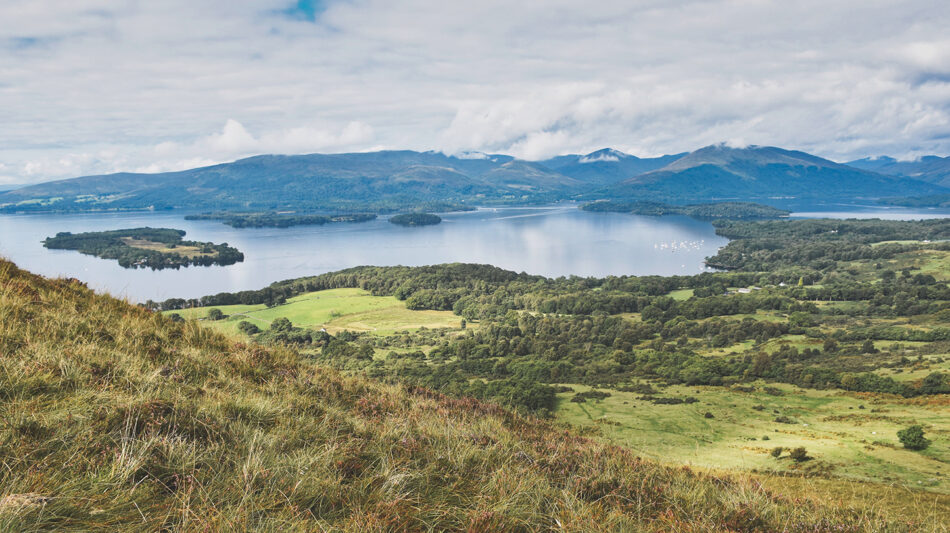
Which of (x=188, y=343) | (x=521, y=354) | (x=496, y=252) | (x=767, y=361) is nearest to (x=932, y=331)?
A: (x=767, y=361)

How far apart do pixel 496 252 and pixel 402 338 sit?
71.7m

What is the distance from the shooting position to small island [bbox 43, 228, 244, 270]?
10239 cm

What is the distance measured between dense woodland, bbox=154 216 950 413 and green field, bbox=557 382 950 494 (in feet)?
13.0

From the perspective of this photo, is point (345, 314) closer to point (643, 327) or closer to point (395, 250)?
point (643, 327)

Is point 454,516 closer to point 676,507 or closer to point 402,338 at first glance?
point 676,507

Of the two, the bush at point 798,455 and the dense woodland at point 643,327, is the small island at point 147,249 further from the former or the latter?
the bush at point 798,455

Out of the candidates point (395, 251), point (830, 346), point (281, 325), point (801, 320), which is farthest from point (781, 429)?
point (395, 251)

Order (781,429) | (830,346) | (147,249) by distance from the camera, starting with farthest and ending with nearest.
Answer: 1. (147,249)
2. (830,346)
3. (781,429)

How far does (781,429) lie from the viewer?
26188 millimetres

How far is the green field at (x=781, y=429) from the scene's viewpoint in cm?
1559

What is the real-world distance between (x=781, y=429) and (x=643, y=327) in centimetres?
4140

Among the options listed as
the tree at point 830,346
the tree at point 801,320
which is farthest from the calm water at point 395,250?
the tree at point 830,346

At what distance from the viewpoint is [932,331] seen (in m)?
57.9

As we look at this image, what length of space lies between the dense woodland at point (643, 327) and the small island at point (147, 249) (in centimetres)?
3694
